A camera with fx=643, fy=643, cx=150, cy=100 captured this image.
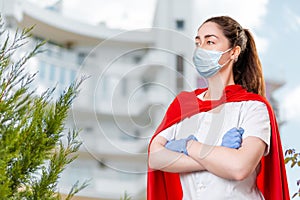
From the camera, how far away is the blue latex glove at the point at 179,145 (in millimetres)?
1348

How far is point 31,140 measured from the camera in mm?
887

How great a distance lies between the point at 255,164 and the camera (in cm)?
129

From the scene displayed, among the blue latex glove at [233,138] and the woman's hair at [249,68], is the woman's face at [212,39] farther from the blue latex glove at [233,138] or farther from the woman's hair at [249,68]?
the blue latex glove at [233,138]

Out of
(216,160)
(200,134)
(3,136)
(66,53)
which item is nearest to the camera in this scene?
(3,136)

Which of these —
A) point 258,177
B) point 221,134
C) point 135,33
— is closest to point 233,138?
point 221,134

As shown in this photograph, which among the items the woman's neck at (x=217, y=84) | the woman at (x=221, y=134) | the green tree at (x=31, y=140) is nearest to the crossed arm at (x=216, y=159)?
the woman at (x=221, y=134)

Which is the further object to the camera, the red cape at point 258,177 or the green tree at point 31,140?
the red cape at point 258,177

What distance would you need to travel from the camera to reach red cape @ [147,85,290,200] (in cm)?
143

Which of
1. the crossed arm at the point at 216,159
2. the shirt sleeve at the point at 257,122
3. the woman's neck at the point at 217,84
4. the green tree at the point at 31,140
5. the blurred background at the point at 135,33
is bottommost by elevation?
the green tree at the point at 31,140

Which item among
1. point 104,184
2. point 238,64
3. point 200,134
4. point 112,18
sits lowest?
point 200,134

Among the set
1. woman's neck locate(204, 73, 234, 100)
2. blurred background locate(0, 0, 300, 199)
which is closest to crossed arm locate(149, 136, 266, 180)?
woman's neck locate(204, 73, 234, 100)

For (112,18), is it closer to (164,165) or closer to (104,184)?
(104,184)

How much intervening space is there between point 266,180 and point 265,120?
6.4 inches

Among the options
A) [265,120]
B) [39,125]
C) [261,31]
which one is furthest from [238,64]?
[261,31]
